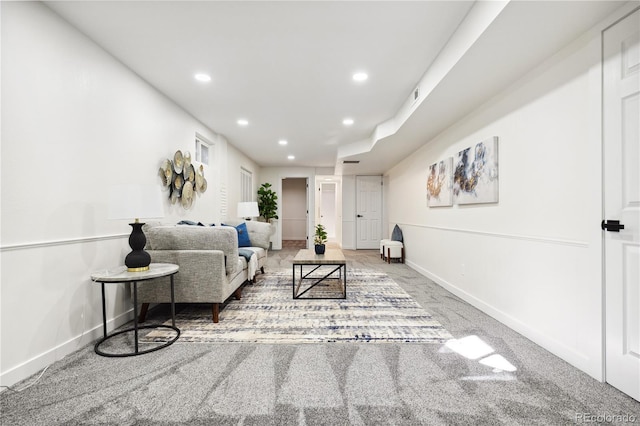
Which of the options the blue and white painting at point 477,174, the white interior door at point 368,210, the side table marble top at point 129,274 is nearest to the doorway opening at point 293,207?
the white interior door at point 368,210

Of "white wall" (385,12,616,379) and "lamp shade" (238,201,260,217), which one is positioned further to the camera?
"lamp shade" (238,201,260,217)

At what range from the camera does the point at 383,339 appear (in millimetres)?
2271

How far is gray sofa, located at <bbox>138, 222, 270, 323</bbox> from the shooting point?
2.60 meters

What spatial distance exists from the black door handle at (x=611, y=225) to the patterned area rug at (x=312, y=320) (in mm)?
1267

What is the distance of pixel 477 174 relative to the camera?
3100 millimetres

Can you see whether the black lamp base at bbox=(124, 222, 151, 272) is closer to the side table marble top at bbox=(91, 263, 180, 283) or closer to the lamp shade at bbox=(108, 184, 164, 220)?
the side table marble top at bbox=(91, 263, 180, 283)

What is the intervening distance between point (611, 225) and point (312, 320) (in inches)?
88.0

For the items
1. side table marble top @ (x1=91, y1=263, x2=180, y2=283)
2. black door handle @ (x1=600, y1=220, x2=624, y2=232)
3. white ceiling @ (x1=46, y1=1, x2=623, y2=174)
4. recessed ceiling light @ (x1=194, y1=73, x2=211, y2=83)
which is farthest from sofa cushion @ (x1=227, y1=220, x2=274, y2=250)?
black door handle @ (x1=600, y1=220, x2=624, y2=232)

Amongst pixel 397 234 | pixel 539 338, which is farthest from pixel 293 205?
pixel 539 338

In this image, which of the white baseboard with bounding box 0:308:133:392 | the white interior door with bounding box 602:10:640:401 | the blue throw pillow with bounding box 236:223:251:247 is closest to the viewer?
the white interior door with bounding box 602:10:640:401

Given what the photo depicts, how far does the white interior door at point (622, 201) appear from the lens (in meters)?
1.55

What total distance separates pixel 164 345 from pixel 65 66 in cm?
216

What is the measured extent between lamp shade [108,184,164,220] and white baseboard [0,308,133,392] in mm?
949

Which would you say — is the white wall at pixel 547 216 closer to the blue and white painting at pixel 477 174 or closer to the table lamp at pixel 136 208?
the blue and white painting at pixel 477 174
